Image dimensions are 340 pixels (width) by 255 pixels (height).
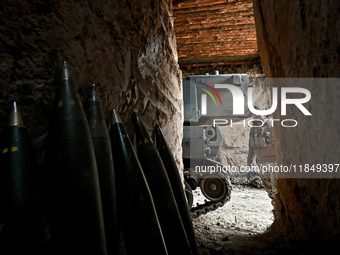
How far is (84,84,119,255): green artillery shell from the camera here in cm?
90

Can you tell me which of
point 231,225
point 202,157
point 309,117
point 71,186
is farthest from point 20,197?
point 202,157

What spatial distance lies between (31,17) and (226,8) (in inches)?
135

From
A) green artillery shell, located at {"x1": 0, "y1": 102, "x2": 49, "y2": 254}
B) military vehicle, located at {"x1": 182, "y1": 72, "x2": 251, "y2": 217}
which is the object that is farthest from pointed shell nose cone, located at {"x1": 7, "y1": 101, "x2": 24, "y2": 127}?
military vehicle, located at {"x1": 182, "y1": 72, "x2": 251, "y2": 217}

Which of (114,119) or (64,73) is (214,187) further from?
(64,73)

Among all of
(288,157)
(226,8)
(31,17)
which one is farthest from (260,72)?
(31,17)

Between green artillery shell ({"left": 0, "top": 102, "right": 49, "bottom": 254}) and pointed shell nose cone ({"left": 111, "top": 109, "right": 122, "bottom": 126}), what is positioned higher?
pointed shell nose cone ({"left": 111, "top": 109, "right": 122, "bottom": 126})

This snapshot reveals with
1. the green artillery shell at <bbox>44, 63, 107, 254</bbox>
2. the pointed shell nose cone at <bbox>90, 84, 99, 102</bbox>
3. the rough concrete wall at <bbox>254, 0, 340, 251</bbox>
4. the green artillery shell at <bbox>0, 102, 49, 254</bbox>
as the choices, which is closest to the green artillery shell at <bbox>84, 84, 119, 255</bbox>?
the pointed shell nose cone at <bbox>90, 84, 99, 102</bbox>

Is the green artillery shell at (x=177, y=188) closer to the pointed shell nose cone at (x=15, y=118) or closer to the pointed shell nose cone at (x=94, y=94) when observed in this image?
the pointed shell nose cone at (x=94, y=94)

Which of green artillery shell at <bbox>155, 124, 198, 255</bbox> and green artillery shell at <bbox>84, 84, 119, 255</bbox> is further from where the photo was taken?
green artillery shell at <bbox>155, 124, 198, 255</bbox>

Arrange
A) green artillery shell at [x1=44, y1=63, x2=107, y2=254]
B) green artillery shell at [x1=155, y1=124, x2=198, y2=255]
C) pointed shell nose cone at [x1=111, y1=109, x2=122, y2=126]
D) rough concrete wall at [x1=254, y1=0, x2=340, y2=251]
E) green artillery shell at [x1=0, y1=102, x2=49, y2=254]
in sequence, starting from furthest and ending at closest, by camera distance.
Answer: green artillery shell at [x1=155, y1=124, x2=198, y2=255]
pointed shell nose cone at [x1=111, y1=109, x2=122, y2=126]
rough concrete wall at [x1=254, y1=0, x2=340, y2=251]
green artillery shell at [x1=44, y1=63, x2=107, y2=254]
green artillery shell at [x1=0, y1=102, x2=49, y2=254]

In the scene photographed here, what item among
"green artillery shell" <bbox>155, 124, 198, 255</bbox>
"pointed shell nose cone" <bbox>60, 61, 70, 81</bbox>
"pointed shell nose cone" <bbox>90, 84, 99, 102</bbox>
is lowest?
"green artillery shell" <bbox>155, 124, 198, 255</bbox>

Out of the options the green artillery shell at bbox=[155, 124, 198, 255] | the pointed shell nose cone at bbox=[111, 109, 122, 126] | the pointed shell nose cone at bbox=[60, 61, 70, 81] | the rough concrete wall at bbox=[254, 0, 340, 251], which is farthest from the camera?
the green artillery shell at bbox=[155, 124, 198, 255]

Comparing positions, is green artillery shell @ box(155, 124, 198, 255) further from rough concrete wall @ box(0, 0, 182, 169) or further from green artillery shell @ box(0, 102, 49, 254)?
green artillery shell @ box(0, 102, 49, 254)

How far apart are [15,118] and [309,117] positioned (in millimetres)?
1326
